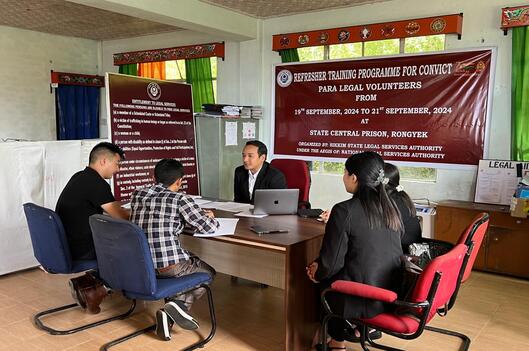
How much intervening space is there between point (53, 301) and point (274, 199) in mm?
1880

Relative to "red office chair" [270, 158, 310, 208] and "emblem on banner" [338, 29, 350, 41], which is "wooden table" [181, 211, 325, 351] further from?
"emblem on banner" [338, 29, 350, 41]

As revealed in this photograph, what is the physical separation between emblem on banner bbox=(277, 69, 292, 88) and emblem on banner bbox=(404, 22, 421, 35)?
1.53 metres

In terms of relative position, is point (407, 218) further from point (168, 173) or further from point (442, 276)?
point (168, 173)

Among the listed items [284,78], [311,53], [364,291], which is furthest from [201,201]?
[311,53]

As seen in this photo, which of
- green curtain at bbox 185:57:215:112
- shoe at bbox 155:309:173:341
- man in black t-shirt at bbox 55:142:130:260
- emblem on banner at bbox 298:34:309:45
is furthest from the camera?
green curtain at bbox 185:57:215:112

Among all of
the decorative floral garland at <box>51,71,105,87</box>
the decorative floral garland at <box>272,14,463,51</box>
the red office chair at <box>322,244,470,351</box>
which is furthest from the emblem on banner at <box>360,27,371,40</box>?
the decorative floral garland at <box>51,71,105,87</box>

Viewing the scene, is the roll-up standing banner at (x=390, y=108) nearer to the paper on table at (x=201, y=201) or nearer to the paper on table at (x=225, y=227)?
the paper on table at (x=201, y=201)

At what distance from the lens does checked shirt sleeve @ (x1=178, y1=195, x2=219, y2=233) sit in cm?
267

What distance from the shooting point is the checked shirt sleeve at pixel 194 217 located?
2666mm

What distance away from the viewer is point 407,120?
4.91m

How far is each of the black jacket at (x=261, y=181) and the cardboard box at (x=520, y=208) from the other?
6.45 feet

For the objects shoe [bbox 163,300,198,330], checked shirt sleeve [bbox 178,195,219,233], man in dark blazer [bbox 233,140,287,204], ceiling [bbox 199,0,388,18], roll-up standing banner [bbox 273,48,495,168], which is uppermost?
ceiling [bbox 199,0,388,18]

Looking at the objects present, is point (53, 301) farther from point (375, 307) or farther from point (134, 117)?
point (375, 307)

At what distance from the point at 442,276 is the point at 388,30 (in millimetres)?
3527
